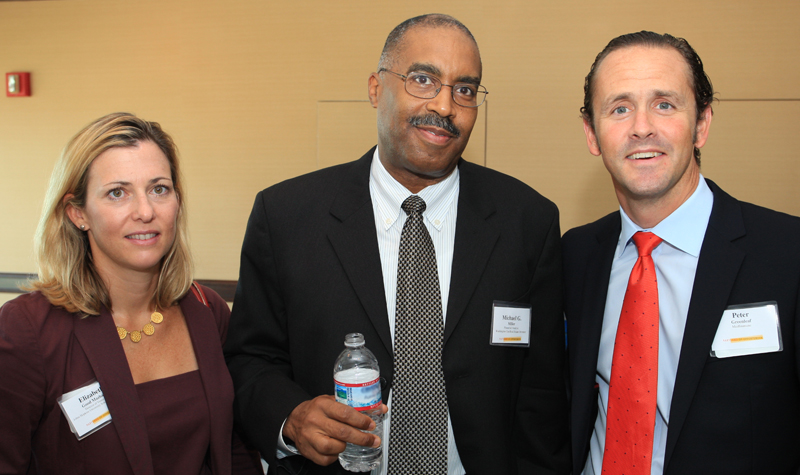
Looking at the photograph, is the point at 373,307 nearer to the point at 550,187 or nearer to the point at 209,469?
the point at 209,469

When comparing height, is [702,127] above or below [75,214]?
above

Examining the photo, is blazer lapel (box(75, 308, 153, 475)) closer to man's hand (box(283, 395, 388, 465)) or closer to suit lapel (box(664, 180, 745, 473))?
man's hand (box(283, 395, 388, 465))

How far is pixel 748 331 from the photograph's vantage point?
144 cm

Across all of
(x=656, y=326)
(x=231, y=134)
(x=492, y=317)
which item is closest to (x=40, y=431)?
(x=492, y=317)

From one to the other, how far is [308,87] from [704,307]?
329cm

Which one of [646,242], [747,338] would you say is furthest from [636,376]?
[646,242]

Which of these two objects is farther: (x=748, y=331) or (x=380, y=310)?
(x=380, y=310)

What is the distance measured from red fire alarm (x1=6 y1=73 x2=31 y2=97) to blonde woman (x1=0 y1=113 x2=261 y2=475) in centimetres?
339

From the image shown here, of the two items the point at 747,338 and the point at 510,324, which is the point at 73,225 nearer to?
the point at 510,324

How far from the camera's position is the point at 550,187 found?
12.6ft

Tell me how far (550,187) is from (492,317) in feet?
Answer: 7.90

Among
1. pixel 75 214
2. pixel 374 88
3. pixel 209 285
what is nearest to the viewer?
pixel 75 214

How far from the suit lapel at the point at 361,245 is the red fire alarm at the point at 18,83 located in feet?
13.1

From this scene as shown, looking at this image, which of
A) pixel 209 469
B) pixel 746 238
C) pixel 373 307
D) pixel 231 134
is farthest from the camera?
pixel 231 134
